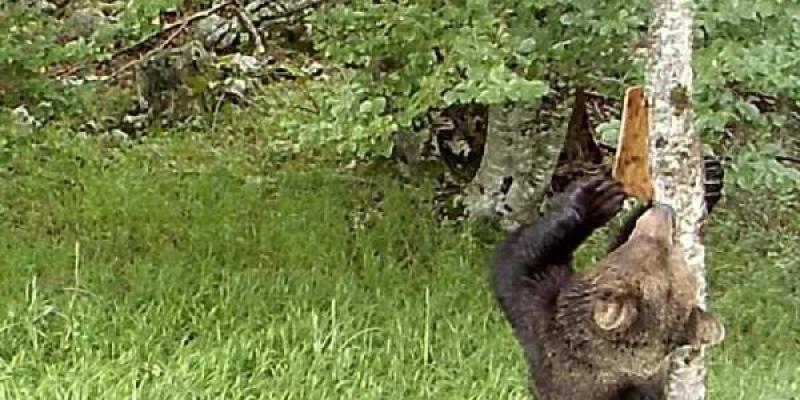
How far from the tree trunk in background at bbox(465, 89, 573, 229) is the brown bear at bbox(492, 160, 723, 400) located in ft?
10.3

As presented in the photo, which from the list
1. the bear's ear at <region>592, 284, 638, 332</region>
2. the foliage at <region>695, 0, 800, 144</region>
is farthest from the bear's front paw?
the foliage at <region>695, 0, 800, 144</region>

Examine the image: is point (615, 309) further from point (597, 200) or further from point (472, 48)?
point (472, 48)

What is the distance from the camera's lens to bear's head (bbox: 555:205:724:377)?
274 cm

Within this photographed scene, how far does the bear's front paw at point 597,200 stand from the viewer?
2.84 m

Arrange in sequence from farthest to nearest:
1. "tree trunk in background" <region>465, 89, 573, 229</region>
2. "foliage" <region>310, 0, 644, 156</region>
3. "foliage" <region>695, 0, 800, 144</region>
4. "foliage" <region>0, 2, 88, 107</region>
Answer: "tree trunk in background" <region>465, 89, 573, 229</region> < "foliage" <region>0, 2, 88, 107</region> < "foliage" <region>310, 0, 644, 156</region> < "foliage" <region>695, 0, 800, 144</region>

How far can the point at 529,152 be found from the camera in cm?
638

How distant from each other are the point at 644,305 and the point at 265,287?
104 inches

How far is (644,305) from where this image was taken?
9.06 ft

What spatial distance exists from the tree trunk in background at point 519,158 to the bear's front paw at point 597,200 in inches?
131

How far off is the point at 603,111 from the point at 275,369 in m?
2.80

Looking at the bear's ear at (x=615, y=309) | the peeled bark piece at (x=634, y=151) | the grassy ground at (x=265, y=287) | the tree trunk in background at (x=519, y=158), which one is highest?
the peeled bark piece at (x=634, y=151)

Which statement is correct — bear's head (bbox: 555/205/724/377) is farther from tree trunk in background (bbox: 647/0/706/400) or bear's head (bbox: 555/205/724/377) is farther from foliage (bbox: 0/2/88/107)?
foliage (bbox: 0/2/88/107)

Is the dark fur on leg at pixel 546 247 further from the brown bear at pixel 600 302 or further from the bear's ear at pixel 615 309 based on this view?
the bear's ear at pixel 615 309

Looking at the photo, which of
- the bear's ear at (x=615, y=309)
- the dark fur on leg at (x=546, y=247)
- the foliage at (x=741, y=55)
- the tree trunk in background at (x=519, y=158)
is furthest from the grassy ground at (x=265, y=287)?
the bear's ear at (x=615, y=309)
